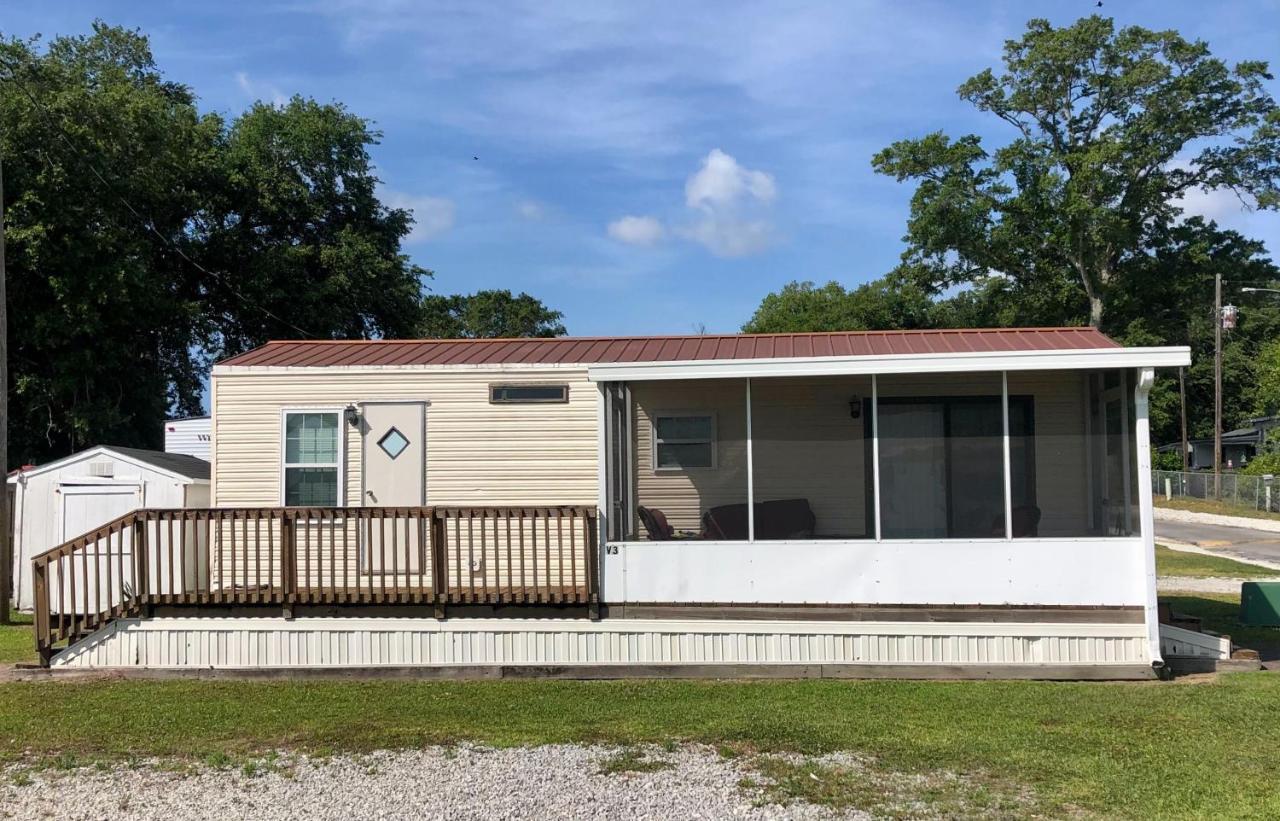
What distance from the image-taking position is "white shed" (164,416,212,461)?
16.2m

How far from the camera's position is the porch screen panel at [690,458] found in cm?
808

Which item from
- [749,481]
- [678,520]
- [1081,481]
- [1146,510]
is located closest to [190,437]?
[678,520]

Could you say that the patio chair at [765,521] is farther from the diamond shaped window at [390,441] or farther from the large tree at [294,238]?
the large tree at [294,238]

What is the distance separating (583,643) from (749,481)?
188 centimetres

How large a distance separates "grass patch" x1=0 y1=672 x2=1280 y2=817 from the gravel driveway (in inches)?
12.9

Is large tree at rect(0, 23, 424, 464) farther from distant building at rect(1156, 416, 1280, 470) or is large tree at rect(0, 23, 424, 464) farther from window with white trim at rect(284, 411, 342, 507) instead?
distant building at rect(1156, 416, 1280, 470)

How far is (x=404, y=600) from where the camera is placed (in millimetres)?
8133

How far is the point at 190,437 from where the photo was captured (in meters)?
16.4

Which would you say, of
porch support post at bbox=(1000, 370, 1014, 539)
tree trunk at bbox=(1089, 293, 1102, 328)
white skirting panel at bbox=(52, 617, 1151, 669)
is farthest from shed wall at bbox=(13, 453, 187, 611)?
tree trunk at bbox=(1089, 293, 1102, 328)

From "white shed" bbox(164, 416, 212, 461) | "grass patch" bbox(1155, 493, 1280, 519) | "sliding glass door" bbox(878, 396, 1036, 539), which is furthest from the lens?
"grass patch" bbox(1155, 493, 1280, 519)

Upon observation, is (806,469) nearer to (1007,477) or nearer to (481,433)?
(1007,477)

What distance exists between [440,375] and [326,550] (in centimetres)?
188

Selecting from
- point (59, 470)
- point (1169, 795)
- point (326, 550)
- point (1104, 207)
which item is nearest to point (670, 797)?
point (1169, 795)

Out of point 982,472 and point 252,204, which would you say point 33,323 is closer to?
point 252,204
